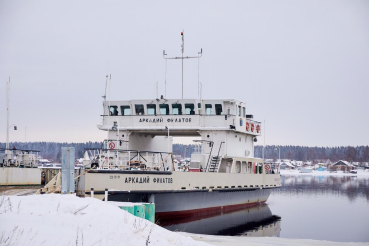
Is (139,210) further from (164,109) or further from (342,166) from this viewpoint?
(342,166)

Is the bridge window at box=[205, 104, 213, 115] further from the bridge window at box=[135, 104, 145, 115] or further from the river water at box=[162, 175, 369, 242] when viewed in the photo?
the river water at box=[162, 175, 369, 242]

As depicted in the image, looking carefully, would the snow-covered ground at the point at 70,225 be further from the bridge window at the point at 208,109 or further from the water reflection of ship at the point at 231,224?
the bridge window at the point at 208,109

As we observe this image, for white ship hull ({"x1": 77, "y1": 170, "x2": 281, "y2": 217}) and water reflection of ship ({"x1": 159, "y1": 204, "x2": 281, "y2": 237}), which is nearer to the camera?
white ship hull ({"x1": 77, "y1": 170, "x2": 281, "y2": 217})

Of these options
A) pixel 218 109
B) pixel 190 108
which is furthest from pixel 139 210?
pixel 218 109

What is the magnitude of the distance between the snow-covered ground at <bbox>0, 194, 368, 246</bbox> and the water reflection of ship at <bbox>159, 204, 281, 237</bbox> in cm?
874

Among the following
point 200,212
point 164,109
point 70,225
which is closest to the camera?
point 70,225

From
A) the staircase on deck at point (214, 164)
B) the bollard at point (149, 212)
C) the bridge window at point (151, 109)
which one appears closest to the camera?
the bollard at point (149, 212)

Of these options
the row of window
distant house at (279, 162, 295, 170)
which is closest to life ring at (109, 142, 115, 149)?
the row of window

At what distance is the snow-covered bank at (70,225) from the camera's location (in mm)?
9414

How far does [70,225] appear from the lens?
34.2 ft

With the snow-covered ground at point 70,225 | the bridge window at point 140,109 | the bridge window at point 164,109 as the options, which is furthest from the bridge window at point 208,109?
the snow-covered ground at point 70,225

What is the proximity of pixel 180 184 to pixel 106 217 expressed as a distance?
40.4 feet

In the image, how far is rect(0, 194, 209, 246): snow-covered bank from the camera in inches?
371

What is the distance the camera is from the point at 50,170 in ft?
73.7
